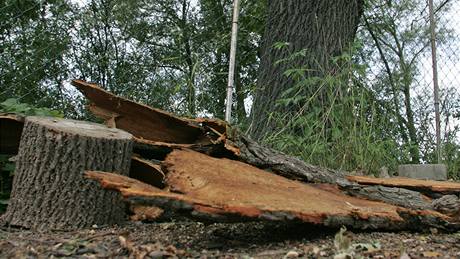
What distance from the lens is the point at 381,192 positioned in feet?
9.12

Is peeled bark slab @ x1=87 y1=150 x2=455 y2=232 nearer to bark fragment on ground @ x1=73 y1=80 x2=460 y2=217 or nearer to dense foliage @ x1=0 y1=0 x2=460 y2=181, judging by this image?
bark fragment on ground @ x1=73 y1=80 x2=460 y2=217

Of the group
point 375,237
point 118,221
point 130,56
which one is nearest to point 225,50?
point 130,56

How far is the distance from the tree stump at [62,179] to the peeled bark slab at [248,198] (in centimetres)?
48

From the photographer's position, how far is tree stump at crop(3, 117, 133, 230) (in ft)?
9.06

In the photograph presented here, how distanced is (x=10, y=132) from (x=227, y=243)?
1746 millimetres

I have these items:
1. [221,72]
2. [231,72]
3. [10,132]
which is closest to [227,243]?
[10,132]

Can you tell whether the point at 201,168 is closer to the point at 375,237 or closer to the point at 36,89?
the point at 375,237

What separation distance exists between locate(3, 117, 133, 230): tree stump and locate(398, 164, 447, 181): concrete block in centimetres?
233

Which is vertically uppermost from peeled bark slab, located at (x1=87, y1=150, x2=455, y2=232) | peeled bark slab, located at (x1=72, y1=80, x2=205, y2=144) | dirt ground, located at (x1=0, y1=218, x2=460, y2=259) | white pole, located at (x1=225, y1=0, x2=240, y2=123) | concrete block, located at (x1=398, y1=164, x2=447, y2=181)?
white pole, located at (x1=225, y1=0, x2=240, y2=123)

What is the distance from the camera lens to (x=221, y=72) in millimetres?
5297

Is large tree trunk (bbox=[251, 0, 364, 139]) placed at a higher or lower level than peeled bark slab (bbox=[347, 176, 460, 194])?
higher

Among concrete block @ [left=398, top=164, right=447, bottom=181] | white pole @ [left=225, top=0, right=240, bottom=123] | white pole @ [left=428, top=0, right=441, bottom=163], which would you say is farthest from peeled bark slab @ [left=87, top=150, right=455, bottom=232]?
white pole @ [left=428, top=0, right=441, bottom=163]

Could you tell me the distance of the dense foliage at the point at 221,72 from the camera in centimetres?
405

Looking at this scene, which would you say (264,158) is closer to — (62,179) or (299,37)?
(62,179)
